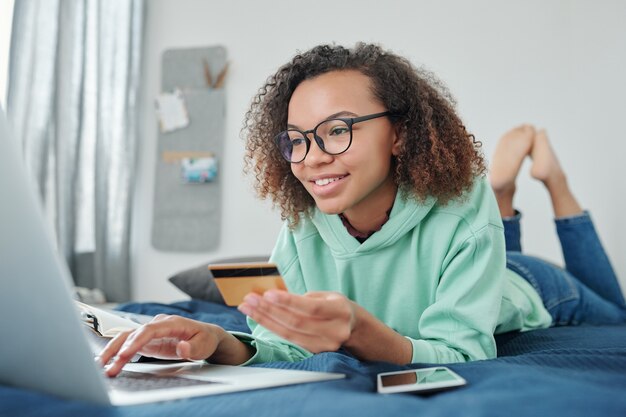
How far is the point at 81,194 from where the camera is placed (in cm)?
281

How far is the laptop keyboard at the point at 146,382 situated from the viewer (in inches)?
24.2

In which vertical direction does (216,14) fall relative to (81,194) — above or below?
above

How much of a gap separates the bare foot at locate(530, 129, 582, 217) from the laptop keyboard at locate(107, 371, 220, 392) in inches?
62.1

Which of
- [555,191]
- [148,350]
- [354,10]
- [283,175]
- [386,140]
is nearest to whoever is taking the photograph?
[148,350]

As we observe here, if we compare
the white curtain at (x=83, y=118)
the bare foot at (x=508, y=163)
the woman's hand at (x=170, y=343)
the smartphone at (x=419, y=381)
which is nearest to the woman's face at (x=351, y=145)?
the woman's hand at (x=170, y=343)

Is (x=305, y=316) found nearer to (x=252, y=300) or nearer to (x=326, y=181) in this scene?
(x=252, y=300)

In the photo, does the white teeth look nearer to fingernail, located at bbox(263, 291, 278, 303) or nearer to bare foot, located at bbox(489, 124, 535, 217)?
fingernail, located at bbox(263, 291, 278, 303)

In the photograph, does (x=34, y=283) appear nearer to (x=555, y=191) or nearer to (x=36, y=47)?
(x=555, y=191)

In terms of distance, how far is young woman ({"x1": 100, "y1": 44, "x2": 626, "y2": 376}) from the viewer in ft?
3.19

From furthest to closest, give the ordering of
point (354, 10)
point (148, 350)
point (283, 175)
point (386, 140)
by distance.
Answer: point (354, 10)
point (283, 175)
point (386, 140)
point (148, 350)

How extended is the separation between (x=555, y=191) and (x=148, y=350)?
1596 millimetres

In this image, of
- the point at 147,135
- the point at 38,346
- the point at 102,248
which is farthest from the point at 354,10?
the point at 38,346

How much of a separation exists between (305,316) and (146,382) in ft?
0.60


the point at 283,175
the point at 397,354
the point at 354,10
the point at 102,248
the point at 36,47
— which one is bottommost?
the point at 102,248
